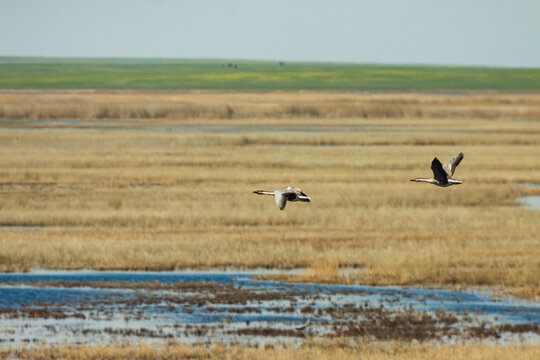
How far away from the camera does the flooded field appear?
2459 cm

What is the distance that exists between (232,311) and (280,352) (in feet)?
16.6

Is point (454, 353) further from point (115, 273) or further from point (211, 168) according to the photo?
point (211, 168)

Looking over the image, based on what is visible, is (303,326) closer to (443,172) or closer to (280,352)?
(280,352)

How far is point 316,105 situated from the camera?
423ft

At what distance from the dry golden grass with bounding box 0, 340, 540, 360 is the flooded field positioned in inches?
35.7

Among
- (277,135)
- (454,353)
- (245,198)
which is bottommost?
(454,353)

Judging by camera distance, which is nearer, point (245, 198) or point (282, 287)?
point (282, 287)

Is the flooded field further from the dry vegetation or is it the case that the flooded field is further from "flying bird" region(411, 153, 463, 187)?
"flying bird" region(411, 153, 463, 187)

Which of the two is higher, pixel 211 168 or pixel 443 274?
Result: pixel 211 168

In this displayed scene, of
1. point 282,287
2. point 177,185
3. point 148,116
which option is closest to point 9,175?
point 177,185

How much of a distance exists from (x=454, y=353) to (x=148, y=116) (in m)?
96.0

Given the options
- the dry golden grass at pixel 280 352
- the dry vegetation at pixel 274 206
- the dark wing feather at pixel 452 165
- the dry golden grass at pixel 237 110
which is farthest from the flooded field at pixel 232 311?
the dry golden grass at pixel 237 110

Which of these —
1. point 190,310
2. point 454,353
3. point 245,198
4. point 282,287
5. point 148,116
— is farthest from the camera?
point 148,116

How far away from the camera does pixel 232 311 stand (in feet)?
89.5
